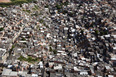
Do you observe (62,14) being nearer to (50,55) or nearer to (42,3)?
(42,3)

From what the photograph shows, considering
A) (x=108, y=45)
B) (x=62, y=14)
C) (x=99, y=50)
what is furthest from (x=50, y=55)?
(x=62, y=14)

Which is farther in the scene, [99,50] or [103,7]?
[103,7]

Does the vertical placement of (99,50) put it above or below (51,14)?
below

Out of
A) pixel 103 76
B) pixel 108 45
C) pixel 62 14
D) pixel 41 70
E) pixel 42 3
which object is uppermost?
pixel 42 3

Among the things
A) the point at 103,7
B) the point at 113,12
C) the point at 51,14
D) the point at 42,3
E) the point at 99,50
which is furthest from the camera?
the point at 42,3

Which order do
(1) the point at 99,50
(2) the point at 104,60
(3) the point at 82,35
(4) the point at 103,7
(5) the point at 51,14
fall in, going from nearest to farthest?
(2) the point at 104,60 < (1) the point at 99,50 < (3) the point at 82,35 < (4) the point at 103,7 < (5) the point at 51,14

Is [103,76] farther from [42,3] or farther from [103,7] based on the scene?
[42,3]

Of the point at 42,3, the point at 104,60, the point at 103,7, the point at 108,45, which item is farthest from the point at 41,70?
the point at 42,3
